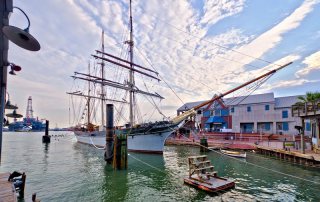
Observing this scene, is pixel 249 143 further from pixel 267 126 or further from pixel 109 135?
pixel 109 135

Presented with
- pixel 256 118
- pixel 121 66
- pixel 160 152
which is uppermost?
pixel 121 66

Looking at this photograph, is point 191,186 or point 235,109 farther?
point 235,109

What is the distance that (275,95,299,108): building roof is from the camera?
41.8 metres

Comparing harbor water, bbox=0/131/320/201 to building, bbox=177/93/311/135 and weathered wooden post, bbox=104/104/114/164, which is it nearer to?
weathered wooden post, bbox=104/104/114/164

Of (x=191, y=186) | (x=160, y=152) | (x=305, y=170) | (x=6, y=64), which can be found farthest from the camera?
(x=160, y=152)

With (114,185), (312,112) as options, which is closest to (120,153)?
(114,185)

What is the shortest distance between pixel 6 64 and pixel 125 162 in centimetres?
1511

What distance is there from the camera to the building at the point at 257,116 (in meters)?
41.5

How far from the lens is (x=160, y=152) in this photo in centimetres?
2898

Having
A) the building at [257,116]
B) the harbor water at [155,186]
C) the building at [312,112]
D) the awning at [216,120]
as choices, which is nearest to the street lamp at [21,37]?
the harbor water at [155,186]

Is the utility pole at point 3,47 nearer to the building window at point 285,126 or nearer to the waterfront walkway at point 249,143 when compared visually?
the waterfront walkway at point 249,143

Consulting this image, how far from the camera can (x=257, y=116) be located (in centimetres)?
4497

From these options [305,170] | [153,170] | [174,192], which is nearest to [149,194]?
[174,192]

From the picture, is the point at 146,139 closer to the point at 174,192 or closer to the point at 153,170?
the point at 153,170
